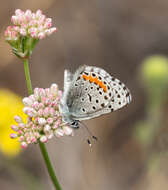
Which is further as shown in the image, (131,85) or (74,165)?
(131,85)

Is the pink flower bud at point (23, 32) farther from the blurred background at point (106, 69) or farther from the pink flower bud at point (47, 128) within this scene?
the blurred background at point (106, 69)

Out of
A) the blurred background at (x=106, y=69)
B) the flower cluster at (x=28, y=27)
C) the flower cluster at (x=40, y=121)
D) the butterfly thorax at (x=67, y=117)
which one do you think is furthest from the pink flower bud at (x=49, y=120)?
the blurred background at (x=106, y=69)

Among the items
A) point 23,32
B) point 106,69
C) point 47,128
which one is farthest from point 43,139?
point 106,69

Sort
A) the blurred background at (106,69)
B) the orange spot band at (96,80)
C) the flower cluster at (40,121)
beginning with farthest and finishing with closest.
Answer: the blurred background at (106,69) → the orange spot band at (96,80) → the flower cluster at (40,121)

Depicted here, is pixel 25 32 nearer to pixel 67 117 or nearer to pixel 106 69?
pixel 67 117

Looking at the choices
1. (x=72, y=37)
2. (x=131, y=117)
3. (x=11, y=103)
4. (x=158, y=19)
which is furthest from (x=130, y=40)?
(x=11, y=103)

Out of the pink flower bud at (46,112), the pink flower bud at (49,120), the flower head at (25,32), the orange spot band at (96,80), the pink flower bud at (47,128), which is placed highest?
the flower head at (25,32)

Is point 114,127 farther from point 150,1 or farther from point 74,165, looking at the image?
point 150,1
